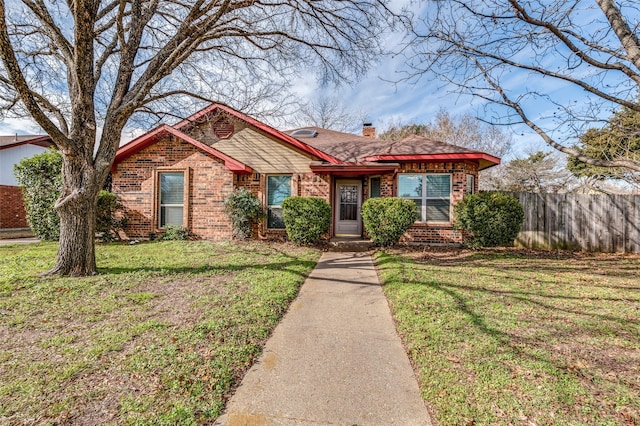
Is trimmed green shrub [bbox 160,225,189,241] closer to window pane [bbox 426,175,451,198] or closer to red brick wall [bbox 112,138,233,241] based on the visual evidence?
red brick wall [bbox 112,138,233,241]

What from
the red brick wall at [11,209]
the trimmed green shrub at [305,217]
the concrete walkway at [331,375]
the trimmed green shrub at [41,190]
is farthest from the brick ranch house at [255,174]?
the red brick wall at [11,209]

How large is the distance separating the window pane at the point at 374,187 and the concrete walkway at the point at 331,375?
6699 mm

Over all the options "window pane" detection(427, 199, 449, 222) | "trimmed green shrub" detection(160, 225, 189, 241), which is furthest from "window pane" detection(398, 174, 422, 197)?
"trimmed green shrub" detection(160, 225, 189, 241)

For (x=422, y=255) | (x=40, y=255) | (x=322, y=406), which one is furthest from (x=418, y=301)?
(x=40, y=255)

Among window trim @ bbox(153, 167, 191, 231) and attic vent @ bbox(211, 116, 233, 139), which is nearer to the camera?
window trim @ bbox(153, 167, 191, 231)

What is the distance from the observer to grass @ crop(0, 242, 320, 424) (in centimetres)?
218

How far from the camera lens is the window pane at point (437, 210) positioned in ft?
32.8

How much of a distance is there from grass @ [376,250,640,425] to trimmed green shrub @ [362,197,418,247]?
247cm

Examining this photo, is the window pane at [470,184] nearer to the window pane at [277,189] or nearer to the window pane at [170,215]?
the window pane at [277,189]

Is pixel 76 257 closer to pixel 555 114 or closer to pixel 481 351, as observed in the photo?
pixel 481 351

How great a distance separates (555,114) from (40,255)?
11061 mm

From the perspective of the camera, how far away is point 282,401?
232cm

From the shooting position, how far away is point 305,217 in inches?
354

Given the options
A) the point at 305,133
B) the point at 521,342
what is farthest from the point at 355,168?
the point at 521,342
